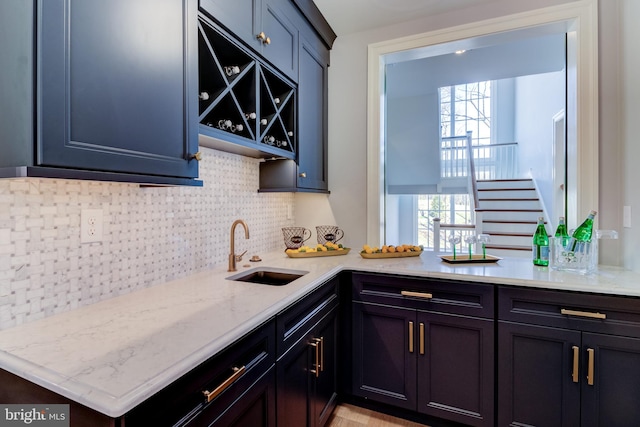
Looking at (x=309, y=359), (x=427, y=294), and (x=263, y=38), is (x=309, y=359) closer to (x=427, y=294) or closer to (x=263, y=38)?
(x=427, y=294)

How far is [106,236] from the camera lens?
1298mm

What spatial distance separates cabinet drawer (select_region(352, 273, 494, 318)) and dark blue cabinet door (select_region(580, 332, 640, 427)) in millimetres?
450

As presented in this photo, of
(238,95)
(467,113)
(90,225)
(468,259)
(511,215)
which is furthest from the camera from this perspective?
(467,113)

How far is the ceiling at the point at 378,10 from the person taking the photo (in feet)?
7.22

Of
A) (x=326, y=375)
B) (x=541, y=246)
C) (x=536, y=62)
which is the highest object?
(x=536, y=62)

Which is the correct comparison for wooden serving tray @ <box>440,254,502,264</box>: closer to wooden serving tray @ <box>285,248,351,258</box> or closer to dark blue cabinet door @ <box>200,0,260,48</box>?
wooden serving tray @ <box>285,248,351,258</box>

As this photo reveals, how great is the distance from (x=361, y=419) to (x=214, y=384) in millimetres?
1408

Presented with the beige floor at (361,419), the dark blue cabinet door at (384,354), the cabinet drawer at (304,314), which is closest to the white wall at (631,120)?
the dark blue cabinet door at (384,354)

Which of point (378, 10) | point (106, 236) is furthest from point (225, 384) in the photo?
point (378, 10)

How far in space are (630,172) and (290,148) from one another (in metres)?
2.04

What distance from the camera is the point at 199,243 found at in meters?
1.78

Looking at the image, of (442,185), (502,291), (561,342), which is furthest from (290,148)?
(442,185)

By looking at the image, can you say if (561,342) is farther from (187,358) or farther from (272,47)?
(272,47)

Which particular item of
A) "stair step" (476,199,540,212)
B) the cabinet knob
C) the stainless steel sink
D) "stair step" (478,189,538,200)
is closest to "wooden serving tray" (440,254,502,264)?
the stainless steel sink
